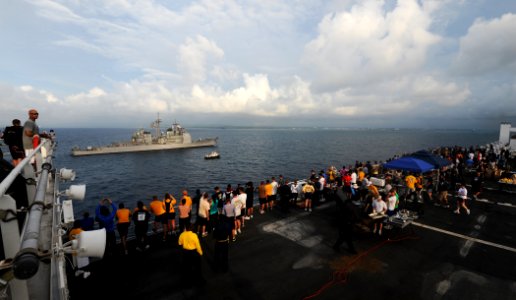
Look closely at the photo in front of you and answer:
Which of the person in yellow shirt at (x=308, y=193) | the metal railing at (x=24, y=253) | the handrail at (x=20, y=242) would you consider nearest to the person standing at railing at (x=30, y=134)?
the metal railing at (x=24, y=253)

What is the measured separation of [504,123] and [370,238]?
44775 millimetres

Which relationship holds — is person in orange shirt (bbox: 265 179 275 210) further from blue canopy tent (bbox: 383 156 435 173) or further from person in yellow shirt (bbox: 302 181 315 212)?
blue canopy tent (bbox: 383 156 435 173)

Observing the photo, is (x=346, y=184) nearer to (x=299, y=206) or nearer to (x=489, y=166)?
(x=299, y=206)

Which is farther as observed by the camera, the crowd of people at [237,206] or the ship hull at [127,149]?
the ship hull at [127,149]

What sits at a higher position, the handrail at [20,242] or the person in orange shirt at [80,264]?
the handrail at [20,242]

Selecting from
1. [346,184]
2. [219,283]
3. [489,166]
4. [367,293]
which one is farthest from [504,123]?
[219,283]

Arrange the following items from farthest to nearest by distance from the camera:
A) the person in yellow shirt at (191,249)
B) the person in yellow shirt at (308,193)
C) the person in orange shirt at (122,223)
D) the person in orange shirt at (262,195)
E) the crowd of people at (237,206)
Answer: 1. the person in yellow shirt at (308,193)
2. the person in orange shirt at (262,195)
3. the person in orange shirt at (122,223)
4. the crowd of people at (237,206)
5. the person in yellow shirt at (191,249)

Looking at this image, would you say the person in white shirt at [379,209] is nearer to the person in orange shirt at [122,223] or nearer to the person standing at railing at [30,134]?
the person in orange shirt at [122,223]

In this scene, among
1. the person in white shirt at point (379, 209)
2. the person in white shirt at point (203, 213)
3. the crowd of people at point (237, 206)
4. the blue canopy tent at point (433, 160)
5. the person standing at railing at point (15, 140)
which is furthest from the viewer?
the blue canopy tent at point (433, 160)

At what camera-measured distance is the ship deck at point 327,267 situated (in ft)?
23.8

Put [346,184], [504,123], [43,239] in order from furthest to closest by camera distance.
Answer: [504,123] → [346,184] → [43,239]

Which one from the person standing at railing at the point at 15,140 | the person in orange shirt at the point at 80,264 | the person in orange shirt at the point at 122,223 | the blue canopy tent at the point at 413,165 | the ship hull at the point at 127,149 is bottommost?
the ship hull at the point at 127,149

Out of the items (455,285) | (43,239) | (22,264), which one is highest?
(22,264)

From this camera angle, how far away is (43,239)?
14.1ft
